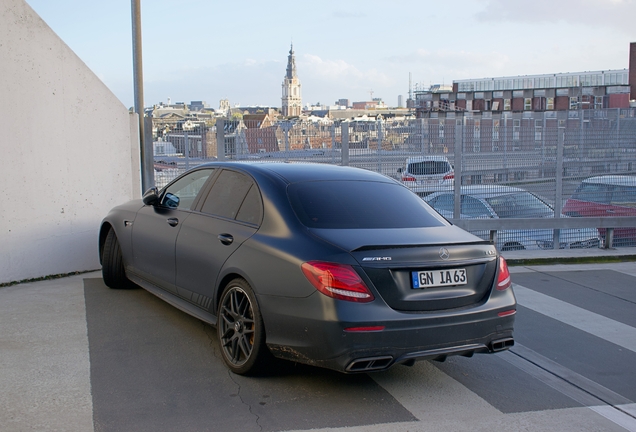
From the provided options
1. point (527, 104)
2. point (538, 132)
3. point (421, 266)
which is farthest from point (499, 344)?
point (527, 104)

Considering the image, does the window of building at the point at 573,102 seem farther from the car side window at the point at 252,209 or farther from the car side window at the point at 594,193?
the car side window at the point at 252,209

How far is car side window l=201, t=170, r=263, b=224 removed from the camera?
16.9 ft

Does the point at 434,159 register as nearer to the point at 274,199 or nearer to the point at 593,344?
the point at 593,344

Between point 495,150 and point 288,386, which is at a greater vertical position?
point 495,150

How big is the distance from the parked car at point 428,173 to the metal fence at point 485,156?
4 cm

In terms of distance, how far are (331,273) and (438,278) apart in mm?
730

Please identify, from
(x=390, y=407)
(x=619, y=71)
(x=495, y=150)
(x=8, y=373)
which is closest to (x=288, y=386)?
(x=390, y=407)

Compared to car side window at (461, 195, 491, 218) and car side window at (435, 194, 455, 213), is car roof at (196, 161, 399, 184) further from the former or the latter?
car side window at (461, 195, 491, 218)

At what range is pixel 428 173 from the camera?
10688mm

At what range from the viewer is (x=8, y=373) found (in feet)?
15.8

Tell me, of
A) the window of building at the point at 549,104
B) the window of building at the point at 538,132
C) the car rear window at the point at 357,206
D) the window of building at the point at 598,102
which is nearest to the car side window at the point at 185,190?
the car rear window at the point at 357,206

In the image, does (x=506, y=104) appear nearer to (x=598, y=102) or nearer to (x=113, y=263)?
(x=598, y=102)

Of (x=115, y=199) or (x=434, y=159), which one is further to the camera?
(x=434, y=159)

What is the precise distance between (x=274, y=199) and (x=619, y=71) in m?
83.6
